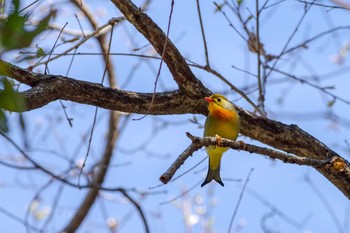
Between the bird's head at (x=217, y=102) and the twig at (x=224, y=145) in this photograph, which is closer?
the twig at (x=224, y=145)

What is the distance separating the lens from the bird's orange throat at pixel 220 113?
3.34 m

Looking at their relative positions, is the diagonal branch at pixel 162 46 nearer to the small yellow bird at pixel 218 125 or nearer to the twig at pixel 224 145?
the small yellow bird at pixel 218 125

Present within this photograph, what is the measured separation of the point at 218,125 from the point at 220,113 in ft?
0.45

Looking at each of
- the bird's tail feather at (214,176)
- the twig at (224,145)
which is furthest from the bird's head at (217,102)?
the twig at (224,145)

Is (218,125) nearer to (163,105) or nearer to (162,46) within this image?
(163,105)

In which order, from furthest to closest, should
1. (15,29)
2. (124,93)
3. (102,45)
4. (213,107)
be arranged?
(102,45)
(213,107)
(124,93)
(15,29)

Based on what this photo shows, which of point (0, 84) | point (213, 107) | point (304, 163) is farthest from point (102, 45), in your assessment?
point (0, 84)

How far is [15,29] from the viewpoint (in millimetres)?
746

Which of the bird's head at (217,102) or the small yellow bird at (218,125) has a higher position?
the bird's head at (217,102)

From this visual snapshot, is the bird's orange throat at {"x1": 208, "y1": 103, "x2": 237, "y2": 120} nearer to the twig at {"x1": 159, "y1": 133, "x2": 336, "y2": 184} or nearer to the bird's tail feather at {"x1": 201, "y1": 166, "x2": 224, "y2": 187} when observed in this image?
the bird's tail feather at {"x1": 201, "y1": 166, "x2": 224, "y2": 187}

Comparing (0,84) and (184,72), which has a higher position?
(184,72)

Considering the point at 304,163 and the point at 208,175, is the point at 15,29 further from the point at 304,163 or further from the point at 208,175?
the point at 208,175

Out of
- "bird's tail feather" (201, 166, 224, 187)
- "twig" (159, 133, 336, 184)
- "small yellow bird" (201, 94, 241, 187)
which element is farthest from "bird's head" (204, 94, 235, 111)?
"twig" (159, 133, 336, 184)

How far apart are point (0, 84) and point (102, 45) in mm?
4999
